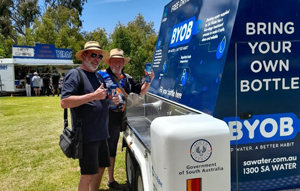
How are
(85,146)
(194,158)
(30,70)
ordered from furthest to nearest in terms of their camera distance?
(30,70)
(85,146)
(194,158)

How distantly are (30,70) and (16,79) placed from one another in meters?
2.04

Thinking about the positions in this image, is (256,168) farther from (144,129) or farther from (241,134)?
(144,129)

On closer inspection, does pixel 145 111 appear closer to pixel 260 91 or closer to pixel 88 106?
pixel 88 106

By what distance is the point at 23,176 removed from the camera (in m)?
4.63

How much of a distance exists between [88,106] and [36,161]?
3.26m

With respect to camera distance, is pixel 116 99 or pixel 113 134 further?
pixel 113 134

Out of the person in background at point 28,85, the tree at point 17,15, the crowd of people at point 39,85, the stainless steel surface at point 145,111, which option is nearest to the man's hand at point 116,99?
the stainless steel surface at point 145,111

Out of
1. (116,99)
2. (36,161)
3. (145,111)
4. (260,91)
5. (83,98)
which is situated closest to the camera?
(260,91)

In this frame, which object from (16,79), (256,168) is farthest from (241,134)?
(16,79)

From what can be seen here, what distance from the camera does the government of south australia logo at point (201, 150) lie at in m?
1.67

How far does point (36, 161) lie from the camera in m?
5.32

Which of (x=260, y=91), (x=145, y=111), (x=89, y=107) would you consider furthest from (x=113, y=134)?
(x=260, y=91)

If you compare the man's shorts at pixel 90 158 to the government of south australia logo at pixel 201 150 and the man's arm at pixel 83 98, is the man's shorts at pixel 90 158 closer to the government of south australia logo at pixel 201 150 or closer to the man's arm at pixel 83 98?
the man's arm at pixel 83 98

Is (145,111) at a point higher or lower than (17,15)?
lower
